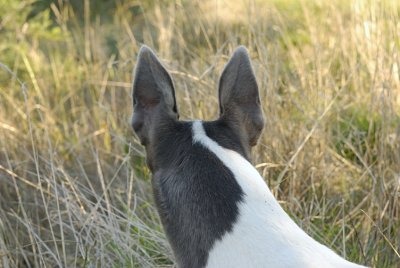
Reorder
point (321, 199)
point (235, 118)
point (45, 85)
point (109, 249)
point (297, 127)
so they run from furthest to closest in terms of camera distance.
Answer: point (45, 85), point (297, 127), point (321, 199), point (109, 249), point (235, 118)

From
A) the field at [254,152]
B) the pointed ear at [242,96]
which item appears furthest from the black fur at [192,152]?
the field at [254,152]

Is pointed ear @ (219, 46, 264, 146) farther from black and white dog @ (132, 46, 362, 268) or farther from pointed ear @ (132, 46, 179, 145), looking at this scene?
pointed ear @ (132, 46, 179, 145)

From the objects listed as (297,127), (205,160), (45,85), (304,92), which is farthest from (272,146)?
(45,85)

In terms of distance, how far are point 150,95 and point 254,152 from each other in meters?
1.61

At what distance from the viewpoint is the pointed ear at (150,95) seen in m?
3.16

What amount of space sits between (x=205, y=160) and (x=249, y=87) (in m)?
0.49

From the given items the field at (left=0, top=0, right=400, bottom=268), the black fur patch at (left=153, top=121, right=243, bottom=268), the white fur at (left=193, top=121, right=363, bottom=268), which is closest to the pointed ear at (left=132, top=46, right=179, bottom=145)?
the black fur patch at (left=153, top=121, right=243, bottom=268)

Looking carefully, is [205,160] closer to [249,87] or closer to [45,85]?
[249,87]

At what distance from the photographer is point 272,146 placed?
15.8 ft

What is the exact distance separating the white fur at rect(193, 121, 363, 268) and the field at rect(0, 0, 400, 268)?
1.00 meters

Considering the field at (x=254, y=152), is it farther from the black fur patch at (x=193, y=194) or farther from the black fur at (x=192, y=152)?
the black fur patch at (x=193, y=194)

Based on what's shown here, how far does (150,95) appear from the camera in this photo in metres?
3.22

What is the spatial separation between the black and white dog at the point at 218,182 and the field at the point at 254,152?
90 cm

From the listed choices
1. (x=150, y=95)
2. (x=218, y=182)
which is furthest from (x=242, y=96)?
(x=218, y=182)
